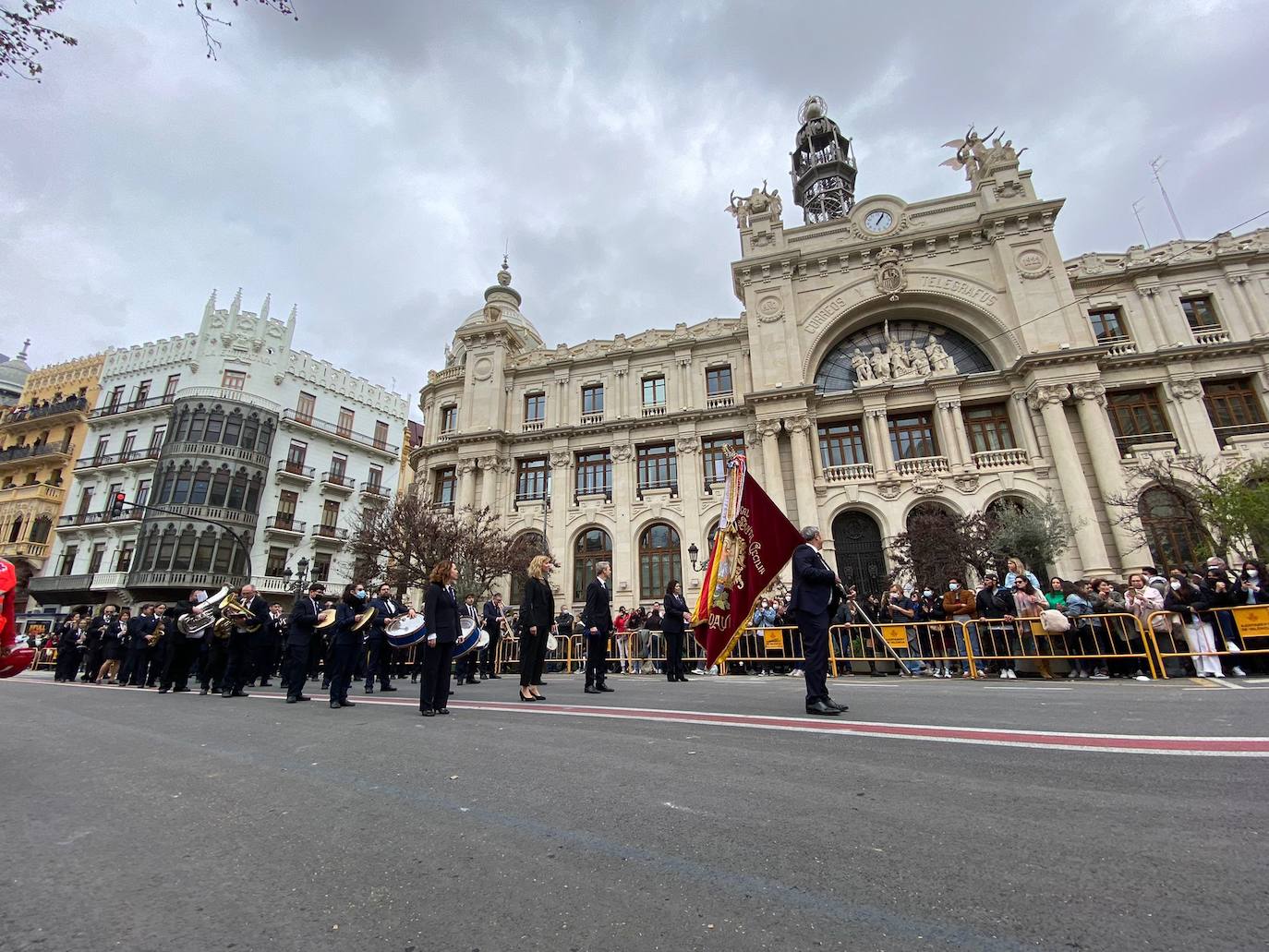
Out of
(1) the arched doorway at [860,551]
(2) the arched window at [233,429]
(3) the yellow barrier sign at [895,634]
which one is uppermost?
(2) the arched window at [233,429]

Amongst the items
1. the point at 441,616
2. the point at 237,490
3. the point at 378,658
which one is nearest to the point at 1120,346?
the point at 441,616

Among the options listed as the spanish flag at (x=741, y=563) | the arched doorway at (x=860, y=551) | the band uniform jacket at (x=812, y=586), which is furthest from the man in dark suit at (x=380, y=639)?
the arched doorway at (x=860, y=551)

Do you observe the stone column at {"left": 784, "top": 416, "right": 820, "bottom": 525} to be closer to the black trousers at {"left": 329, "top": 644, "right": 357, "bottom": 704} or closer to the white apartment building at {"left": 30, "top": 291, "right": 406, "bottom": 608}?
the black trousers at {"left": 329, "top": 644, "right": 357, "bottom": 704}

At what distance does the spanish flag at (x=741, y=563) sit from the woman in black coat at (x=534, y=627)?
221cm

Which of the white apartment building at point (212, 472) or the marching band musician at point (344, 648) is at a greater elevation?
the white apartment building at point (212, 472)

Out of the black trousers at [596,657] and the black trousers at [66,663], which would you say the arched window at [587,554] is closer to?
the black trousers at [66,663]

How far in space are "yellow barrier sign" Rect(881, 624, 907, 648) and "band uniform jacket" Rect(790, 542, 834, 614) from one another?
7.09m

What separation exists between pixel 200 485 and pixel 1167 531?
46.3m

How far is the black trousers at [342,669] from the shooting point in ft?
24.0

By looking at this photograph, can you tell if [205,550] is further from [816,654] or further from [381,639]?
[816,654]

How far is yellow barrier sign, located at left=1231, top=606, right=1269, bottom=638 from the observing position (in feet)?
29.4

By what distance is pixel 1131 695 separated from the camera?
6605 millimetres

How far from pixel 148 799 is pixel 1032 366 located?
28390 mm

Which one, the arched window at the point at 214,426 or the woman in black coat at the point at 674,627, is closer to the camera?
the woman in black coat at the point at 674,627
